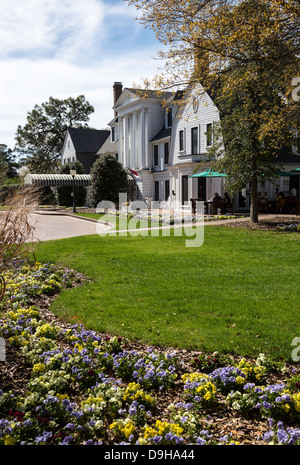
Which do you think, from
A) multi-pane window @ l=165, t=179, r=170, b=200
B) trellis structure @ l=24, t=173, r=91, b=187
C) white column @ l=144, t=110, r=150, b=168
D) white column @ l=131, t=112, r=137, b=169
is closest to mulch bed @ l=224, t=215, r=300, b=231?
multi-pane window @ l=165, t=179, r=170, b=200

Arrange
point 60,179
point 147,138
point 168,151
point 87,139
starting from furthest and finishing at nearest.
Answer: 1. point 87,139
2. point 60,179
3. point 147,138
4. point 168,151

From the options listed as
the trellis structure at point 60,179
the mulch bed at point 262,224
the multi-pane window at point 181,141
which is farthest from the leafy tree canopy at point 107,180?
the mulch bed at point 262,224

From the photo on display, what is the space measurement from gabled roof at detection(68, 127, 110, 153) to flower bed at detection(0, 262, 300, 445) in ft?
160

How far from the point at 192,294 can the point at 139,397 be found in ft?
11.4

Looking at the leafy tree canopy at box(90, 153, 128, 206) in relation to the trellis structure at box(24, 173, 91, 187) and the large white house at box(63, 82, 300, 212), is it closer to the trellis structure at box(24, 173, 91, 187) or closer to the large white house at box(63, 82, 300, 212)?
the large white house at box(63, 82, 300, 212)

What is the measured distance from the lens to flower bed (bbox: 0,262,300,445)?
10.8 ft

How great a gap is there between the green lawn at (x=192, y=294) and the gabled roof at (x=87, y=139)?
41025 mm

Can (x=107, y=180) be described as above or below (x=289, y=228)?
above

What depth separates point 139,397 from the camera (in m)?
3.81

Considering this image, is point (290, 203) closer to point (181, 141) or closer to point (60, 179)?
point (181, 141)

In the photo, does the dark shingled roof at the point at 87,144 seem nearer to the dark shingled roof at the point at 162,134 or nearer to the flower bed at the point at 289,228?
the dark shingled roof at the point at 162,134

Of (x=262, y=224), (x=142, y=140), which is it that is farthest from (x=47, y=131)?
(x=262, y=224)

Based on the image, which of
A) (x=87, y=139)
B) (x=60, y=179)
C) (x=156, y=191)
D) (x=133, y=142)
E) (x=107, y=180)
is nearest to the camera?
(x=107, y=180)
